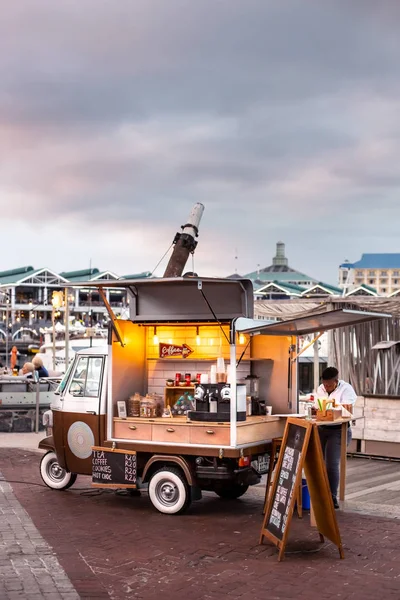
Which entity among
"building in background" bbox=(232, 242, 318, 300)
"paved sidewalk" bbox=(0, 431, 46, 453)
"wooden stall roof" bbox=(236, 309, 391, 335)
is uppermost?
"building in background" bbox=(232, 242, 318, 300)

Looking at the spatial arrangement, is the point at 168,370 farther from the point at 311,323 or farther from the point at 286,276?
the point at 286,276

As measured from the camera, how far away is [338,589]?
6762 millimetres

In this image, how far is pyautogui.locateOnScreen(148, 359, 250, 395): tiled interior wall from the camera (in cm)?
1142

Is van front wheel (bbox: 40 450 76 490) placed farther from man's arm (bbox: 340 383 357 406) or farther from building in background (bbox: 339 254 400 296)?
building in background (bbox: 339 254 400 296)

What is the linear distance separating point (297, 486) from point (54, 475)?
4.61 metres

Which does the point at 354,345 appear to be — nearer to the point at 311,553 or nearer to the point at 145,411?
the point at 145,411

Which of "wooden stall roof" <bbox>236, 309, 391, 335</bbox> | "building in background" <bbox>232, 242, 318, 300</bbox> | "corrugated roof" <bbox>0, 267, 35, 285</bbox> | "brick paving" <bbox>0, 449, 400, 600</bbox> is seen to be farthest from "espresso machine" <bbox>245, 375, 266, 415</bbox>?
"building in background" <bbox>232, 242, 318, 300</bbox>

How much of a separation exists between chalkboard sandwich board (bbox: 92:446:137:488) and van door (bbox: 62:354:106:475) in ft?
1.01

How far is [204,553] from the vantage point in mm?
7910

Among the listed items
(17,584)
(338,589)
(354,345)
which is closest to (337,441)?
(338,589)

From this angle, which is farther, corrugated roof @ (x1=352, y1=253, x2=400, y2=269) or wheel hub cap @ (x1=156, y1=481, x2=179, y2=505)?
corrugated roof @ (x1=352, y1=253, x2=400, y2=269)

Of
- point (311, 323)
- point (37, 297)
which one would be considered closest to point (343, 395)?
point (311, 323)

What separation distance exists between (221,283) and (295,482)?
3.22 metres

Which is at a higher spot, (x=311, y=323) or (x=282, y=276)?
(x=282, y=276)
